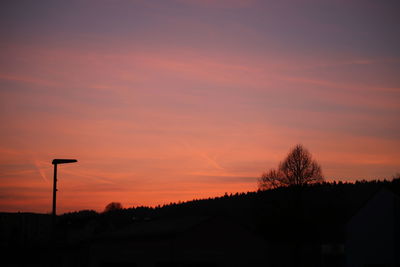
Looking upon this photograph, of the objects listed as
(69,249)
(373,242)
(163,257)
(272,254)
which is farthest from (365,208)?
(69,249)

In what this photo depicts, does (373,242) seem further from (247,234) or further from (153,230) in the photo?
(153,230)

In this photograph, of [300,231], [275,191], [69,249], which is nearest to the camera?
[69,249]

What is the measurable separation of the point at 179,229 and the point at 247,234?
5.93 m

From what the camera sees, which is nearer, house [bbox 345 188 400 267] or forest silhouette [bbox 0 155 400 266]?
forest silhouette [bbox 0 155 400 266]

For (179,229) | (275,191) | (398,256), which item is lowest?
(398,256)

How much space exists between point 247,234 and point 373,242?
1501 centimetres

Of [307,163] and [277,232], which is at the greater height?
[307,163]

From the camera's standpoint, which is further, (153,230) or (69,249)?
(69,249)

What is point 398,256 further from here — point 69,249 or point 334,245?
point 69,249

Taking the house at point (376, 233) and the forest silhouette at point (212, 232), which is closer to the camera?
the forest silhouette at point (212, 232)

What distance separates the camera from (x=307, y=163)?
210ft

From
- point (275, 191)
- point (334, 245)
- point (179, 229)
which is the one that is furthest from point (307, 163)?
point (179, 229)

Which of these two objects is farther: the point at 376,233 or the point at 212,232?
the point at 376,233

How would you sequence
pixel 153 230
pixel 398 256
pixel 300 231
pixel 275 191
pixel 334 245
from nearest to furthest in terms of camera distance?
1. pixel 153 230
2. pixel 398 256
3. pixel 334 245
4. pixel 300 231
5. pixel 275 191
